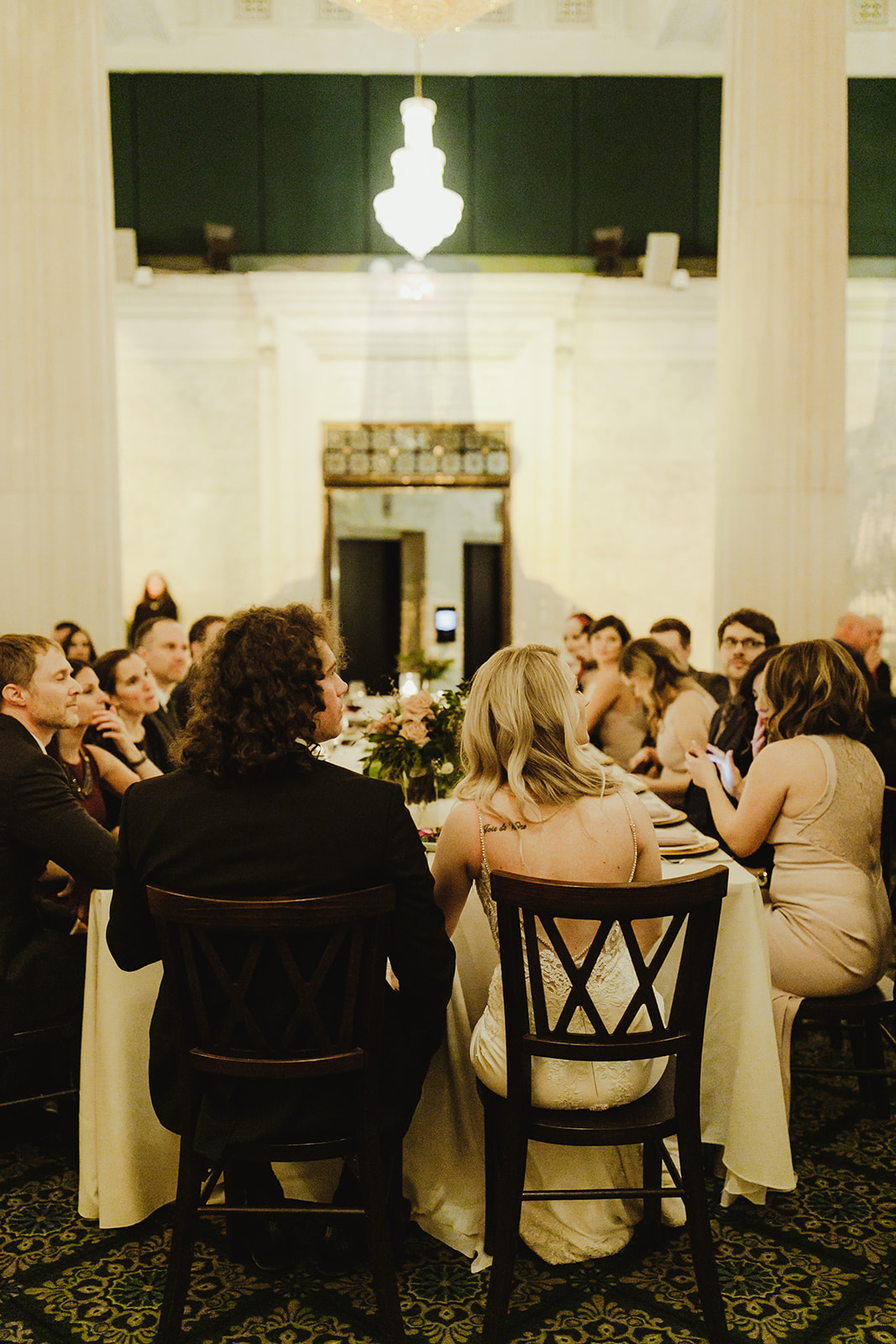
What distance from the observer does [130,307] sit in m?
9.05

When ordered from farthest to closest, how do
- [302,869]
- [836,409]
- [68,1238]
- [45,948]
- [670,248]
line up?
1. [670,248]
2. [836,409]
3. [45,948]
4. [68,1238]
5. [302,869]

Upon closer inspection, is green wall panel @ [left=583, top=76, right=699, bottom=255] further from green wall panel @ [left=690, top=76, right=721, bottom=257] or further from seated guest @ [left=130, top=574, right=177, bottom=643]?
seated guest @ [left=130, top=574, right=177, bottom=643]

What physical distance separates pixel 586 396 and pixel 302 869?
795 cm

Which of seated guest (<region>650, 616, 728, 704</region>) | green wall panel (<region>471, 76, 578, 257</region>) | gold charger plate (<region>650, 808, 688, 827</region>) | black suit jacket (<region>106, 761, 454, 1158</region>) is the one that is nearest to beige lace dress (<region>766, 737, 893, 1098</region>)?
gold charger plate (<region>650, 808, 688, 827</region>)

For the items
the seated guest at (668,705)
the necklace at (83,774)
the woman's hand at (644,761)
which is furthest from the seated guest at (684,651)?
the necklace at (83,774)

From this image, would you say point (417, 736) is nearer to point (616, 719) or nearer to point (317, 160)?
point (616, 719)

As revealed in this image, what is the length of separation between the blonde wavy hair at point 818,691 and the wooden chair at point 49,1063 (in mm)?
2025

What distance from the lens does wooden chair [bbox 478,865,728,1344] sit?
196cm

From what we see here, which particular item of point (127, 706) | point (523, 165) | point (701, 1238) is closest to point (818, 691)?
point (701, 1238)

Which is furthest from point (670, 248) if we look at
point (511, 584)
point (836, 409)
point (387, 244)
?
point (836, 409)

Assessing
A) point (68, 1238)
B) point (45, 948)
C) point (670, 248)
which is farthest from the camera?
point (670, 248)

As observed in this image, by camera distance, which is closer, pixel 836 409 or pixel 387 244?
pixel 836 409

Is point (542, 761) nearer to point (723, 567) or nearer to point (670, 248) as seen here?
point (723, 567)

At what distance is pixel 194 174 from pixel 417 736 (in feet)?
26.2
